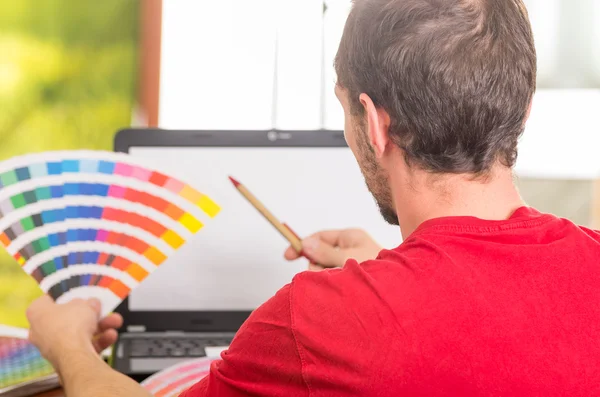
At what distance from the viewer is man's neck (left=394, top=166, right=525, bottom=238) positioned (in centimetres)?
68

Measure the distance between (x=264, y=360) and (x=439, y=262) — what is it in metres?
0.18

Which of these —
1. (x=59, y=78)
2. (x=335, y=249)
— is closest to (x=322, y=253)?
(x=335, y=249)

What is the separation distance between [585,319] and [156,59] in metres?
1.66

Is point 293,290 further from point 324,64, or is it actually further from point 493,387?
point 324,64

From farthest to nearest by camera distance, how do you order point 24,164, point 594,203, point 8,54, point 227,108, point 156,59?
point 594,203
point 227,108
point 156,59
point 8,54
point 24,164

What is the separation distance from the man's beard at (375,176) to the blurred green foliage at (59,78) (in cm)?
140

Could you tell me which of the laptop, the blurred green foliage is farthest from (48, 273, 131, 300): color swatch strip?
the blurred green foliage

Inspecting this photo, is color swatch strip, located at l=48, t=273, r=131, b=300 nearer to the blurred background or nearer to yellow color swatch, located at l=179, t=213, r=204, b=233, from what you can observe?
yellow color swatch, located at l=179, t=213, r=204, b=233

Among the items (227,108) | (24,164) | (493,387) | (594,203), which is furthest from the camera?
(594,203)

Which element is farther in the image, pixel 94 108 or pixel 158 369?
pixel 94 108

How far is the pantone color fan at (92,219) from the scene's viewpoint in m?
1.01

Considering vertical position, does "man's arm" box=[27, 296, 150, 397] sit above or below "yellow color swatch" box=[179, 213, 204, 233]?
below

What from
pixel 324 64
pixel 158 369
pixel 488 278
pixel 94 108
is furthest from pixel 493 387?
pixel 324 64

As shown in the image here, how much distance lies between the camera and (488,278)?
0.61 meters
